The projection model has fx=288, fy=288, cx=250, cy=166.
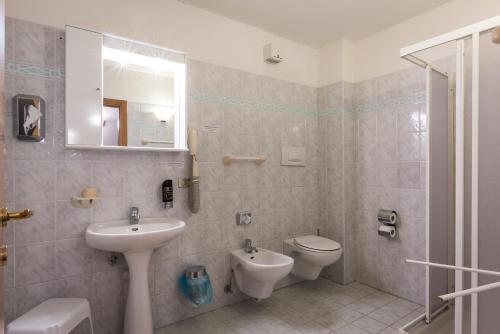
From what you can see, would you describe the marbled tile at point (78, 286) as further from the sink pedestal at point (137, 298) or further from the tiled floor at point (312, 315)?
the tiled floor at point (312, 315)

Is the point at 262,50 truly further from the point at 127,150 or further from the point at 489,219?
the point at 489,219

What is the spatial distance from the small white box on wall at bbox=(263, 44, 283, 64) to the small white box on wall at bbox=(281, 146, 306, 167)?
84 cm

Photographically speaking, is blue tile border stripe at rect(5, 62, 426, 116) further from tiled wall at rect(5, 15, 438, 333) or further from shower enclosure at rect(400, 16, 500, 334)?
shower enclosure at rect(400, 16, 500, 334)

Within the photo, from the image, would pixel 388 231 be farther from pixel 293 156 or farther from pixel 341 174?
pixel 293 156

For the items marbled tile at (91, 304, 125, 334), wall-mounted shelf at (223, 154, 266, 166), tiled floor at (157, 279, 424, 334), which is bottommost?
tiled floor at (157, 279, 424, 334)

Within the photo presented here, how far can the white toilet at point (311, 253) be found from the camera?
8.15ft

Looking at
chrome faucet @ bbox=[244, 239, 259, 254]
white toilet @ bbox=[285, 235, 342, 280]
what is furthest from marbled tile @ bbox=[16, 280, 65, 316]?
white toilet @ bbox=[285, 235, 342, 280]

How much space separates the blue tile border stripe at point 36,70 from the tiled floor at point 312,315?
184 cm

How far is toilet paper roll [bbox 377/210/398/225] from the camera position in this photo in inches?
100

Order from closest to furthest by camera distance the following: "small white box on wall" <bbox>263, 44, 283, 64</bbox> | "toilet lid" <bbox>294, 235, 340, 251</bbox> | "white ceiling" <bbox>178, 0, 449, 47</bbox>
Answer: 1. "white ceiling" <bbox>178, 0, 449, 47</bbox>
2. "toilet lid" <bbox>294, 235, 340, 251</bbox>
3. "small white box on wall" <bbox>263, 44, 283, 64</bbox>

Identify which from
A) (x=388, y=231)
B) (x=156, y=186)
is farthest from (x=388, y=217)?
(x=156, y=186)

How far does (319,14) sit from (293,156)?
129 cm

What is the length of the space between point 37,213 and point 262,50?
7.23 ft

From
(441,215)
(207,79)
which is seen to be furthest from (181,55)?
(441,215)
